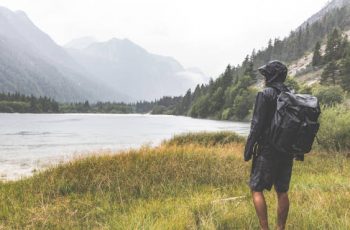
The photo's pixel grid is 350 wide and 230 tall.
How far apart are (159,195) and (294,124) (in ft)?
19.2

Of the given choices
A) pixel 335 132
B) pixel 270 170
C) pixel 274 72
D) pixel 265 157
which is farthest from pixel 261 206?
pixel 335 132

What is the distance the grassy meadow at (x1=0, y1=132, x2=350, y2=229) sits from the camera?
6.94 meters

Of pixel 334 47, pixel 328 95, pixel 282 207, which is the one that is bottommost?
pixel 282 207

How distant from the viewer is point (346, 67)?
8588 cm

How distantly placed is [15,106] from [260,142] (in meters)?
153

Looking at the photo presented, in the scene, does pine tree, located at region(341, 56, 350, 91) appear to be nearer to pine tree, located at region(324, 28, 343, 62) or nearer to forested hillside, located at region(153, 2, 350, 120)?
forested hillside, located at region(153, 2, 350, 120)

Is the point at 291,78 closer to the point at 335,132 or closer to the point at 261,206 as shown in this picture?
the point at 335,132

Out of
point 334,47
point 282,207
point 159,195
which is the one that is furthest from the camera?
point 334,47

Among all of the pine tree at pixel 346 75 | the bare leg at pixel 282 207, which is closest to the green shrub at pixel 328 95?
the pine tree at pixel 346 75

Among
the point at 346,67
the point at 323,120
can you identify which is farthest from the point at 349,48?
the point at 323,120

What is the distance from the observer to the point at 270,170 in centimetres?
573

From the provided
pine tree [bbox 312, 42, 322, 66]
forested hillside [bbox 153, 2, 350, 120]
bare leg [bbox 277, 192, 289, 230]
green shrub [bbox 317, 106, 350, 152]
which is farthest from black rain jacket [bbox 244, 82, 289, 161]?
pine tree [bbox 312, 42, 322, 66]

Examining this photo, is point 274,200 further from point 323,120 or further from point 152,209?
point 323,120

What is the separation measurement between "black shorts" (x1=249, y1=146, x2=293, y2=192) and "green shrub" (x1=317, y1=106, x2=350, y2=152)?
15726 mm
